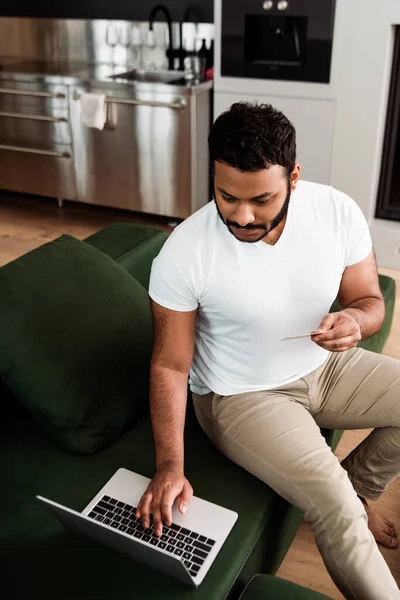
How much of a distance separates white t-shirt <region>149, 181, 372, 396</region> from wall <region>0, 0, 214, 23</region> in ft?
9.22

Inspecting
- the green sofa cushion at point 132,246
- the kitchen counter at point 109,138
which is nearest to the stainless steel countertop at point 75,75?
the kitchen counter at point 109,138

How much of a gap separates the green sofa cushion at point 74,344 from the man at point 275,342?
0.48 feet

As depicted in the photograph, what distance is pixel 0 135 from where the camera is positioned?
4195 millimetres

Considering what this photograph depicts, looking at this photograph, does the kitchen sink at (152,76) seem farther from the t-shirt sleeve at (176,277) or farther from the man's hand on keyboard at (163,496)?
the man's hand on keyboard at (163,496)

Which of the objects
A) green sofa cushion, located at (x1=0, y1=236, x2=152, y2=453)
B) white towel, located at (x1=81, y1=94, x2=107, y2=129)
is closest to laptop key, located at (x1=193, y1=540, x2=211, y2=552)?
green sofa cushion, located at (x1=0, y1=236, x2=152, y2=453)

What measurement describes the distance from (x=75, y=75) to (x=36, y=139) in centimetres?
49

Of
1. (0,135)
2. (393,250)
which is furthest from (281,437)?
(0,135)

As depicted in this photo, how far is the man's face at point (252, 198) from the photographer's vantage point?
4.15 ft

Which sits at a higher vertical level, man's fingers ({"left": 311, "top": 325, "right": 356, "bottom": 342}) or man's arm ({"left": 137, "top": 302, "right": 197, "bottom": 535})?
man's fingers ({"left": 311, "top": 325, "right": 356, "bottom": 342})

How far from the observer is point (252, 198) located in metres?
1.28

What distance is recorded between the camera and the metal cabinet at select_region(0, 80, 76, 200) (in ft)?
12.8

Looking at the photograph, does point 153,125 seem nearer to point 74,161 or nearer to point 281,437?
point 74,161

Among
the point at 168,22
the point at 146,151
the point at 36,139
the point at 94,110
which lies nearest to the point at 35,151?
the point at 36,139

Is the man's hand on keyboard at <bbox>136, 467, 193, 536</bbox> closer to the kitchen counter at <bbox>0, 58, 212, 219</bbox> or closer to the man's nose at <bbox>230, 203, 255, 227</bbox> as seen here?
the man's nose at <bbox>230, 203, 255, 227</bbox>
